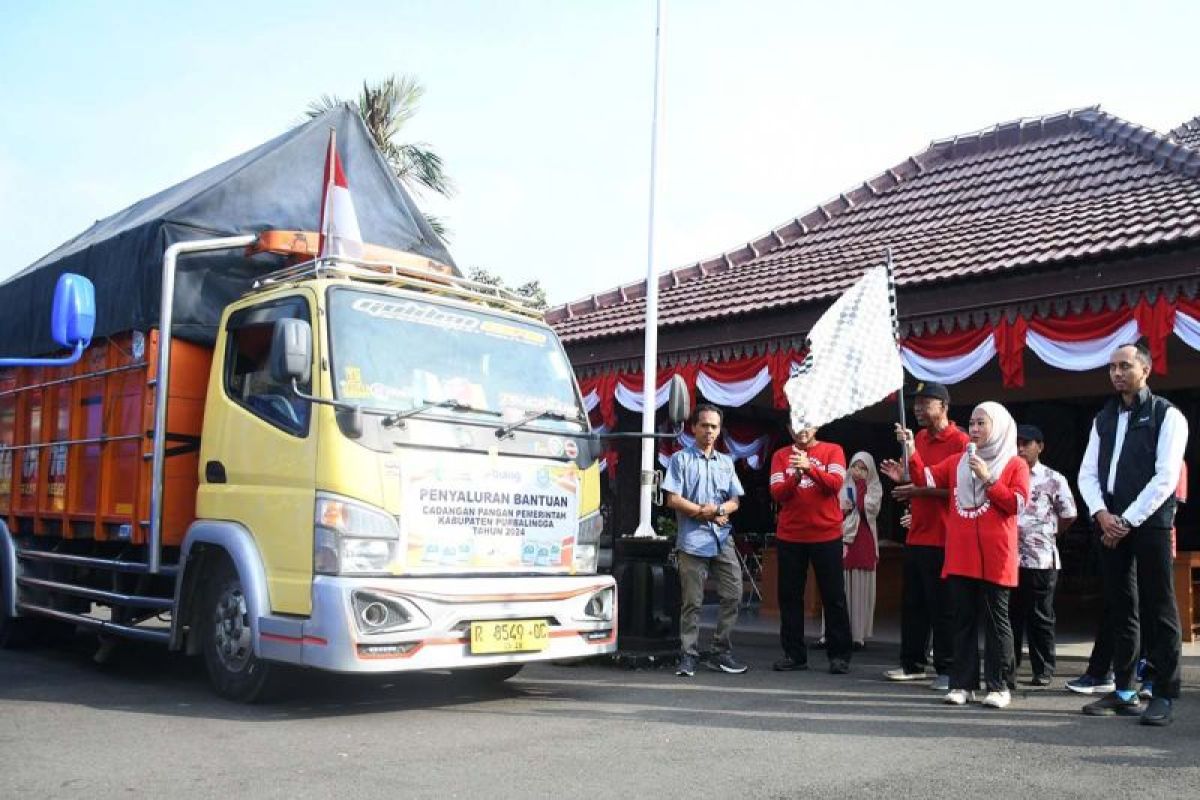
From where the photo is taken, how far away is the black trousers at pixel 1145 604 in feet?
19.3

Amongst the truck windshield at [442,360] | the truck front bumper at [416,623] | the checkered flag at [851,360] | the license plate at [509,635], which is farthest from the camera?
the checkered flag at [851,360]

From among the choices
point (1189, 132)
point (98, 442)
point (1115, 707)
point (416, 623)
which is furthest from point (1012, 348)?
point (1189, 132)

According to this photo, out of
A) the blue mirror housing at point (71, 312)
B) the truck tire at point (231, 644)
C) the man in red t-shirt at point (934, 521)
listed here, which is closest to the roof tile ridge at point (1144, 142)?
the man in red t-shirt at point (934, 521)

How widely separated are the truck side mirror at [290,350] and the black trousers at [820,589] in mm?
3833

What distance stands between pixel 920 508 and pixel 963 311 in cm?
297

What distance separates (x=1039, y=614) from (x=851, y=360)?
6.82 ft

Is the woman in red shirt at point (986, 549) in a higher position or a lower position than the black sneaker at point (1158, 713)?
higher

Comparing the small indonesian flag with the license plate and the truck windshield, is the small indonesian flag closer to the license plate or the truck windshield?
the truck windshield

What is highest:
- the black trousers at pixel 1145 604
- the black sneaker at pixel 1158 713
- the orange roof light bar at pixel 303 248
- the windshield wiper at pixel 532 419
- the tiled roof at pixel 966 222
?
the tiled roof at pixel 966 222

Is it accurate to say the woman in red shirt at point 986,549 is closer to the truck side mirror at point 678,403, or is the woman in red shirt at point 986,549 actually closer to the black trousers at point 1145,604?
the black trousers at point 1145,604

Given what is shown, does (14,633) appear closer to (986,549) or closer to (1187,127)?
(986,549)

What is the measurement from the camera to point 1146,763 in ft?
16.5

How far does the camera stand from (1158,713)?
5855 millimetres

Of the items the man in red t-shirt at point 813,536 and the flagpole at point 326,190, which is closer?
Answer: the flagpole at point 326,190
